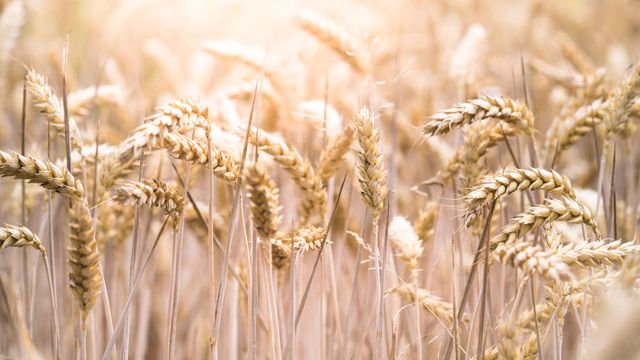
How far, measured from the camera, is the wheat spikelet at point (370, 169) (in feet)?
3.51

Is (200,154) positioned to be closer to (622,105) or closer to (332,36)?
(332,36)

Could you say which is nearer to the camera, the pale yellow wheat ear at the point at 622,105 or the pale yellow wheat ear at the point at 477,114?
the pale yellow wheat ear at the point at 477,114

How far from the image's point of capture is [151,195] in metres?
0.93

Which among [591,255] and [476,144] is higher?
[476,144]

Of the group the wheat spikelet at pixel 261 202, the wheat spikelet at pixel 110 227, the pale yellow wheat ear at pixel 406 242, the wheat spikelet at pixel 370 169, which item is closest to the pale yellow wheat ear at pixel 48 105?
the wheat spikelet at pixel 110 227

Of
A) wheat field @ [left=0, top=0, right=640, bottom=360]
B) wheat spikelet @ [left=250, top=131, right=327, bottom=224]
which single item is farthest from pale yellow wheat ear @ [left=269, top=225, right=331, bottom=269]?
wheat spikelet @ [left=250, top=131, right=327, bottom=224]

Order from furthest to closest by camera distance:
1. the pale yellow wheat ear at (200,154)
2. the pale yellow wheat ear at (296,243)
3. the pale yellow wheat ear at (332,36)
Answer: the pale yellow wheat ear at (332,36) → the pale yellow wheat ear at (296,243) → the pale yellow wheat ear at (200,154)

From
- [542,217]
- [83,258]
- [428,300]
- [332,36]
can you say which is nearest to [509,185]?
[542,217]

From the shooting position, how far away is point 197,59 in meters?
2.94

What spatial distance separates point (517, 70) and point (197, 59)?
6.03ft

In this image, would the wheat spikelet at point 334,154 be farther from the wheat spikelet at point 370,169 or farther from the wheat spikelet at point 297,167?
the wheat spikelet at point 370,169

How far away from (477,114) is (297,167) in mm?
370

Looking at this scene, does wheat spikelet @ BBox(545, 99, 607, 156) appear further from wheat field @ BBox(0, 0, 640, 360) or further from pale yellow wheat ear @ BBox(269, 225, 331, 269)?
pale yellow wheat ear @ BBox(269, 225, 331, 269)

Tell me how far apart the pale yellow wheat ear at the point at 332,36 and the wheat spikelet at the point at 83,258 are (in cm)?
94
